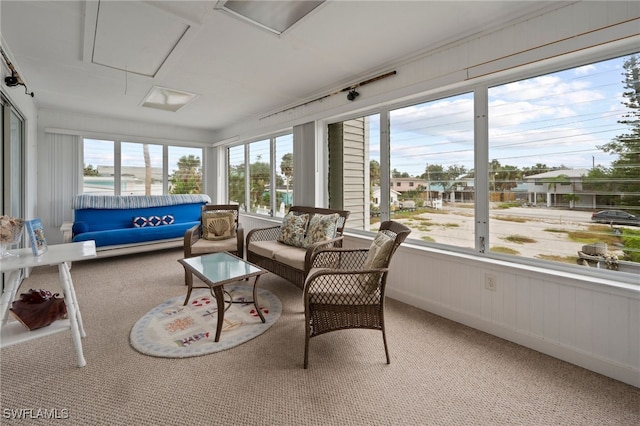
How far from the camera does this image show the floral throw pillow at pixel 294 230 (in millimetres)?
3264

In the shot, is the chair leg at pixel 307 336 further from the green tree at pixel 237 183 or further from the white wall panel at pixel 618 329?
the green tree at pixel 237 183

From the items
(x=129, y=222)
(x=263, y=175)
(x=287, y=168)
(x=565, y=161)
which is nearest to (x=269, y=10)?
(x=565, y=161)

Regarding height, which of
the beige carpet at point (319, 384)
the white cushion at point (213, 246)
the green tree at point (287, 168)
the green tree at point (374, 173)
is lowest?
the beige carpet at point (319, 384)

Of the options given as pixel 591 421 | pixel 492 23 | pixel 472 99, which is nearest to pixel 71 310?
pixel 591 421

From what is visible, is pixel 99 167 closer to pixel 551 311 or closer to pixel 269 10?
pixel 269 10

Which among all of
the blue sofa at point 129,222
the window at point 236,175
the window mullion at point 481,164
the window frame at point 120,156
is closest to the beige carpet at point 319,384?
the window mullion at point 481,164

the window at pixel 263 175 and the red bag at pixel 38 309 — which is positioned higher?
the window at pixel 263 175

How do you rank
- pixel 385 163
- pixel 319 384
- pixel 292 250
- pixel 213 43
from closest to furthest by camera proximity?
pixel 319 384
pixel 213 43
pixel 292 250
pixel 385 163

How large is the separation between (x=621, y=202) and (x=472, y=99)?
1.29m

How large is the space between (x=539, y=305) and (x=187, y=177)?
6.40 metres

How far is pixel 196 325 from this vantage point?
2305 millimetres

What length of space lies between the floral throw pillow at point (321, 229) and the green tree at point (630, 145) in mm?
2184

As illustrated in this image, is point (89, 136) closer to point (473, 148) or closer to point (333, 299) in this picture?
point (333, 299)

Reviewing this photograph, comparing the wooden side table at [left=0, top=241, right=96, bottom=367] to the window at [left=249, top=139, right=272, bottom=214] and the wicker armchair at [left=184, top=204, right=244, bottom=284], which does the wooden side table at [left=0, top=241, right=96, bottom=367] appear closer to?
the wicker armchair at [left=184, top=204, right=244, bottom=284]
